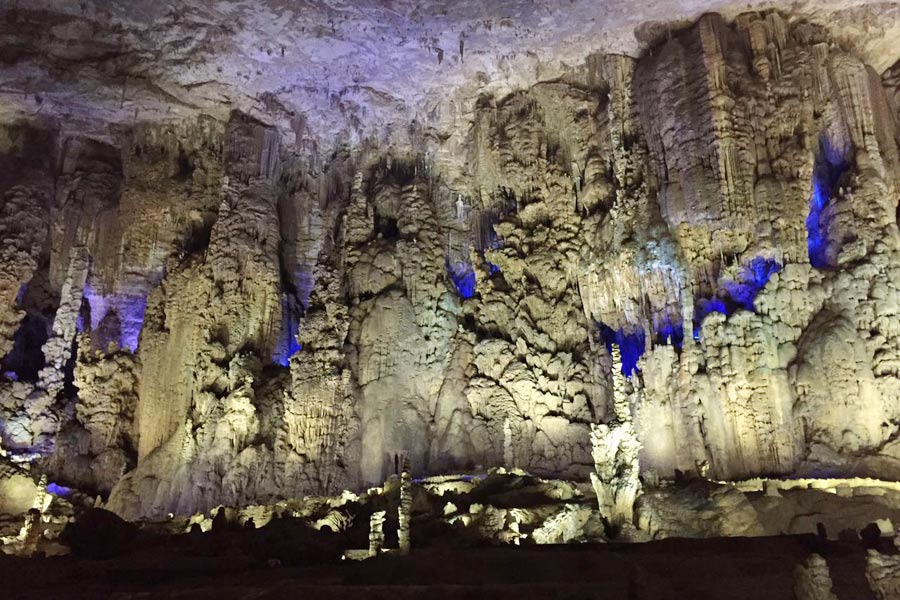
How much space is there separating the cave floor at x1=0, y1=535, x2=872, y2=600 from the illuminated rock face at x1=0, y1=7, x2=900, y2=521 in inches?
150

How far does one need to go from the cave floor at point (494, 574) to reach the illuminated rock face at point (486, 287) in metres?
3.82

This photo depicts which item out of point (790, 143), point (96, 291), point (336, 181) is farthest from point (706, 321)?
point (96, 291)

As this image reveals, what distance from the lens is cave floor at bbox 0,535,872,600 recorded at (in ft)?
33.6

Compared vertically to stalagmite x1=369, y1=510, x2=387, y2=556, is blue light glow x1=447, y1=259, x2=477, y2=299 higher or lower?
higher

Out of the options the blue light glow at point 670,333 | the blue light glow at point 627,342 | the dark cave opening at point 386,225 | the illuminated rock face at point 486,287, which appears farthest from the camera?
the dark cave opening at point 386,225

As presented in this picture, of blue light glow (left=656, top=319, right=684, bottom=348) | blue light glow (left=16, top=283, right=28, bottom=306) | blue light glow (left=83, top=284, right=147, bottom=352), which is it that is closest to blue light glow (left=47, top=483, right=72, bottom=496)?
blue light glow (left=83, top=284, right=147, bottom=352)

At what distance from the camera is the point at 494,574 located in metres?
11.6

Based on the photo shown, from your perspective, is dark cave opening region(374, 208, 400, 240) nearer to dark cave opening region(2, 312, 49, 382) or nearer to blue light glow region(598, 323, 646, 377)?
blue light glow region(598, 323, 646, 377)

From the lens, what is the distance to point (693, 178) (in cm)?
2055

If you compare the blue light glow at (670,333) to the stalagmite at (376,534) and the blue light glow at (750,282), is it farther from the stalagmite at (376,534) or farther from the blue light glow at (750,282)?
the stalagmite at (376,534)

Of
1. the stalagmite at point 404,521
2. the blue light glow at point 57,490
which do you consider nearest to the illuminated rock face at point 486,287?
the blue light glow at point 57,490

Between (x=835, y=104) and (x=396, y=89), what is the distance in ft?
40.7

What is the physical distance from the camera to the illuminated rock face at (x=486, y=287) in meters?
18.5

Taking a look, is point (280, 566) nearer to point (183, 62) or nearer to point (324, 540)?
point (324, 540)
